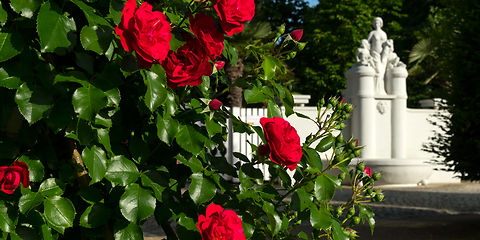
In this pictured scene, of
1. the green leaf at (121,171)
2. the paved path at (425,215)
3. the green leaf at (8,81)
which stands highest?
the green leaf at (8,81)

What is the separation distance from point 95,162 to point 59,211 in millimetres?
151

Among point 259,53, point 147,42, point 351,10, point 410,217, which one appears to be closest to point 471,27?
point 410,217

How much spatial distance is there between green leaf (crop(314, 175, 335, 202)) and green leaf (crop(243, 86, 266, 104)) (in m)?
0.29

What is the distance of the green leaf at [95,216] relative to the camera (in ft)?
4.87

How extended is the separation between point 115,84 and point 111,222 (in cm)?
41

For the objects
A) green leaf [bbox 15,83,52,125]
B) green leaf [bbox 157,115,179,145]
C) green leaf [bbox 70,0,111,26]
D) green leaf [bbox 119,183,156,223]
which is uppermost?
green leaf [bbox 70,0,111,26]

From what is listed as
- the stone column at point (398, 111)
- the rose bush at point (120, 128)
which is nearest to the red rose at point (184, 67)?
the rose bush at point (120, 128)

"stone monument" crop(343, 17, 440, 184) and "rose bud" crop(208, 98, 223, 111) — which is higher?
"rose bud" crop(208, 98, 223, 111)

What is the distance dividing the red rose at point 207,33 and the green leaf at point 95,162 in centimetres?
37

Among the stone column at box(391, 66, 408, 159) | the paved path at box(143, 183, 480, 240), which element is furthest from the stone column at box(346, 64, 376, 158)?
the paved path at box(143, 183, 480, 240)

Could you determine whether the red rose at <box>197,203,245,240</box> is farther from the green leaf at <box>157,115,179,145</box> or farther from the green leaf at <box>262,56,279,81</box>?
the green leaf at <box>262,56,279,81</box>

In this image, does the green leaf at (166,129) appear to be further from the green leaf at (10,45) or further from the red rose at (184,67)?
the green leaf at (10,45)

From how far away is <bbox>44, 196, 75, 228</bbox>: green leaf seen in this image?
4.72 ft

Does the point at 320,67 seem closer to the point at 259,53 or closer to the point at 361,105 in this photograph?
the point at 361,105
